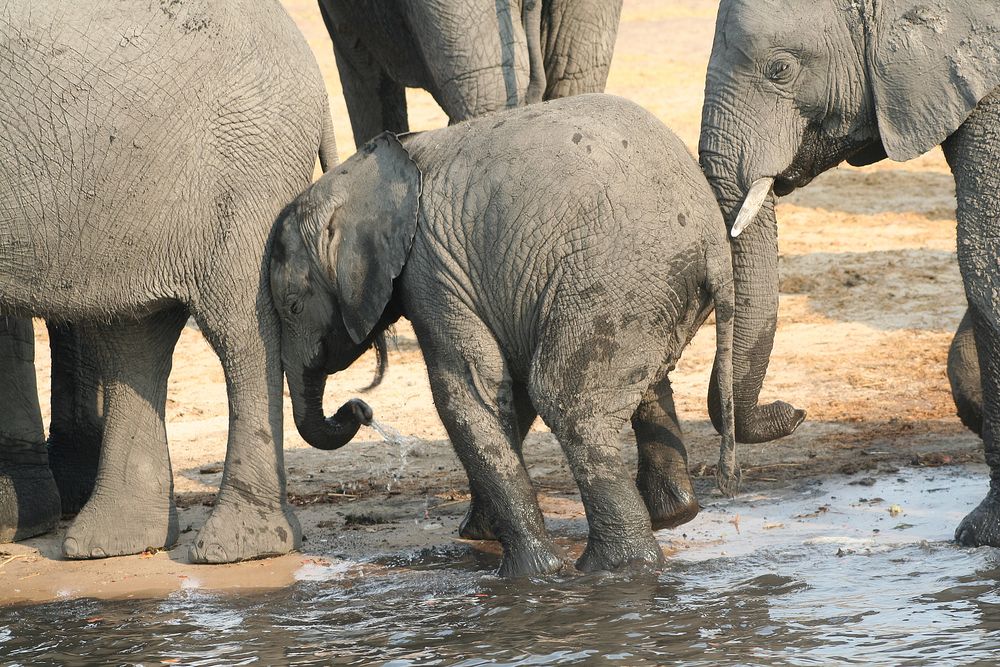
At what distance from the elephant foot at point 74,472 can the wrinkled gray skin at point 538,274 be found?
5.29 ft

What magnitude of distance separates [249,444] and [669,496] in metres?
1.52

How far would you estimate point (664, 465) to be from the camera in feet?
18.9

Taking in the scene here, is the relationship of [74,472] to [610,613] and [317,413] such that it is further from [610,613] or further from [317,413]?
[610,613]

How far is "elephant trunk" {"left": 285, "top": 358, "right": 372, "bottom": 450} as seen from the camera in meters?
5.77

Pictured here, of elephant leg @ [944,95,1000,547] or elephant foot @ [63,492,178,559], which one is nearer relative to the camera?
elephant leg @ [944,95,1000,547]

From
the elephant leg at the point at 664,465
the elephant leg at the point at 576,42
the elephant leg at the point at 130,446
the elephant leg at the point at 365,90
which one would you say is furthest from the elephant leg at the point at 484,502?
the elephant leg at the point at 365,90

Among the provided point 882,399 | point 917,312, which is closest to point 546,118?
point 882,399

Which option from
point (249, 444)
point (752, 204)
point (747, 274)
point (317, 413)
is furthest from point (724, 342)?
point (249, 444)

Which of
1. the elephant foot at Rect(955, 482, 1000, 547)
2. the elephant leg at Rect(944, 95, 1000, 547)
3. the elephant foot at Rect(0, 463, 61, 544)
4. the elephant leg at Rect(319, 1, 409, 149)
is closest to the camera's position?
the elephant leg at Rect(944, 95, 1000, 547)

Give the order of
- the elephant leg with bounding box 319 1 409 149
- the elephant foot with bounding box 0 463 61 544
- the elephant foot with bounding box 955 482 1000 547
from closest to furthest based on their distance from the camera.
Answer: the elephant foot with bounding box 955 482 1000 547 → the elephant foot with bounding box 0 463 61 544 → the elephant leg with bounding box 319 1 409 149

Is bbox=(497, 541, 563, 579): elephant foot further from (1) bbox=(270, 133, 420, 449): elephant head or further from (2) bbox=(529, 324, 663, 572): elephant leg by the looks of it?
(1) bbox=(270, 133, 420, 449): elephant head

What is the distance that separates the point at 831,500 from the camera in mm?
6152

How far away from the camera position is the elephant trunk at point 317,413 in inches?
227

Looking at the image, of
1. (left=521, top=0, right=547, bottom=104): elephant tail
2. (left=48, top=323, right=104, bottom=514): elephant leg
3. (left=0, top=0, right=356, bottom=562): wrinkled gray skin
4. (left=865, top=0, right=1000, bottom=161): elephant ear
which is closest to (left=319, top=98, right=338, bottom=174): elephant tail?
(left=0, top=0, right=356, bottom=562): wrinkled gray skin
